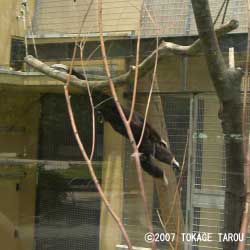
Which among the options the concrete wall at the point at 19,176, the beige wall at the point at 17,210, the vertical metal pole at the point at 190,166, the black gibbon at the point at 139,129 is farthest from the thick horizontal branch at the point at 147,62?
the beige wall at the point at 17,210

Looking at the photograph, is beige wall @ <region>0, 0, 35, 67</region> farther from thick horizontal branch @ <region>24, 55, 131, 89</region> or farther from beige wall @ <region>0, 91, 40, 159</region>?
thick horizontal branch @ <region>24, 55, 131, 89</region>

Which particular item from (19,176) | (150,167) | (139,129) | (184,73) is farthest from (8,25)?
(139,129)

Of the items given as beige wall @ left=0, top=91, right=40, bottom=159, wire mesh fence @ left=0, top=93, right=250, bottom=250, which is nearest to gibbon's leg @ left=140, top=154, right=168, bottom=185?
wire mesh fence @ left=0, top=93, right=250, bottom=250

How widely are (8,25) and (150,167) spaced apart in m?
2.83

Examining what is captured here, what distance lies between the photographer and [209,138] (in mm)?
5098

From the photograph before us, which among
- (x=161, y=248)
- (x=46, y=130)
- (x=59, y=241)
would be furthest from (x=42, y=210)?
(x=161, y=248)

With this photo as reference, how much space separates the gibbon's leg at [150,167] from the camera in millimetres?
3648

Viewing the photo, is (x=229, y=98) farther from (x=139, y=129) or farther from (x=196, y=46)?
(x=139, y=129)

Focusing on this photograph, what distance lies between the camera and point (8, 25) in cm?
588

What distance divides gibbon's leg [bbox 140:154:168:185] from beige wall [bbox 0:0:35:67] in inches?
91.9

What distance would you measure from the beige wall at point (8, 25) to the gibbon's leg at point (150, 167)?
2.33m

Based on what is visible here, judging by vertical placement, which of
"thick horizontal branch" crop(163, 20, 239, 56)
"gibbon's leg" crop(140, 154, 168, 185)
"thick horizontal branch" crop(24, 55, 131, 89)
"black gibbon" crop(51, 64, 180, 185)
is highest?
"thick horizontal branch" crop(163, 20, 239, 56)

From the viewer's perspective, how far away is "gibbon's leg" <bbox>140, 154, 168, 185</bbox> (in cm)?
365

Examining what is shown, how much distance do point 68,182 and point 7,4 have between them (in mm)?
2065
